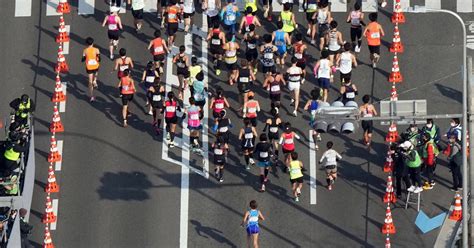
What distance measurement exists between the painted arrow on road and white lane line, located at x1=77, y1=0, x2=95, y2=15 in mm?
15224

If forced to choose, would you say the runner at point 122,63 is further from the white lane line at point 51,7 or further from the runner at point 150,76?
the white lane line at point 51,7

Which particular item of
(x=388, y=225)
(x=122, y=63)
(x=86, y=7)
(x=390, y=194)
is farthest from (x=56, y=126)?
(x=388, y=225)

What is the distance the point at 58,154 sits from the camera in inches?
2169

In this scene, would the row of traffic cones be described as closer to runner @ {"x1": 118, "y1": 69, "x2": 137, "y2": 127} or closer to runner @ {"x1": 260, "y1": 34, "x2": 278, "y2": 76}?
runner @ {"x1": 118, "y1": 69, "x2": 137, "y2": 127}

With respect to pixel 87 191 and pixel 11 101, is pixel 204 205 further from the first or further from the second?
pixel 11 101

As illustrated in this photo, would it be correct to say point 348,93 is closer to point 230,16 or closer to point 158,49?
point 230,16

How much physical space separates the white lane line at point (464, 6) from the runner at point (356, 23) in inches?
155

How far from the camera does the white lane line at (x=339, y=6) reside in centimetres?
5900

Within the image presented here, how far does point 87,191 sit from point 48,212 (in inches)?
70.6

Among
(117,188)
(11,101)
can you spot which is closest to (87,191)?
(117,188)

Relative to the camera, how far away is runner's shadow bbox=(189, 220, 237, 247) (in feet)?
172

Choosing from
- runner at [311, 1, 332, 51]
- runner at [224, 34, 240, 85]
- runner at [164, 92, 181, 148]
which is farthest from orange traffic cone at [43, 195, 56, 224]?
runner at [311, 1, 332, 51]

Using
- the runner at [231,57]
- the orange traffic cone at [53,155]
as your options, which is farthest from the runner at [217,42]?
the orange traffic cone at [53,155]

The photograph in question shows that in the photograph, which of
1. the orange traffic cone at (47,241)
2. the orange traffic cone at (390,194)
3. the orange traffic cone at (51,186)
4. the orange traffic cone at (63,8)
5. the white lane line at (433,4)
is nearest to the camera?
the orange traffic cone at (47,241)
